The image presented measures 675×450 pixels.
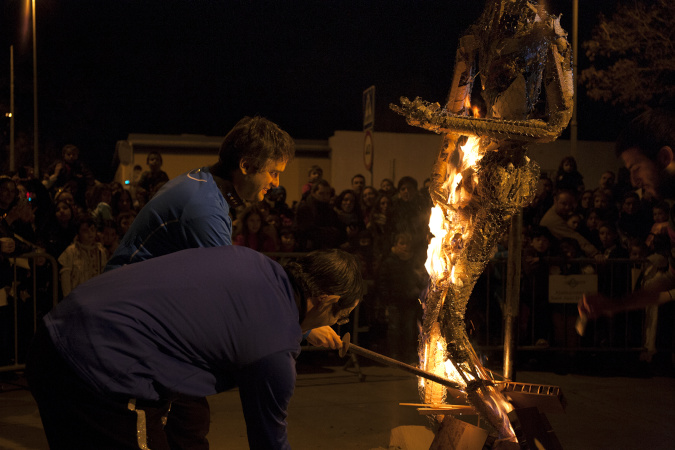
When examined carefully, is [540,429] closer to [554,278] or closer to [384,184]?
[554,278]

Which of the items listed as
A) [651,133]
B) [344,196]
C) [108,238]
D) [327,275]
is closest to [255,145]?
[327,275]

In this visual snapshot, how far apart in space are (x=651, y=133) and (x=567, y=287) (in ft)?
14.0

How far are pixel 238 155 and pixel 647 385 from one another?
5360mm

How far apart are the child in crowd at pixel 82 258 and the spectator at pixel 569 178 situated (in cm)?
528

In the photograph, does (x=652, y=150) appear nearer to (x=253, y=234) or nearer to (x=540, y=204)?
(x=253, y=234)

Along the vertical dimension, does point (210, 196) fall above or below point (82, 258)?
above

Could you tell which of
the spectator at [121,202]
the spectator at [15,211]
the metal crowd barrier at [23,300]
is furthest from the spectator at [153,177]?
the metal crowd barrier at [23,300]

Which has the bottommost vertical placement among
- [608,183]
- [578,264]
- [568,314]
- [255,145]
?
[568,314]

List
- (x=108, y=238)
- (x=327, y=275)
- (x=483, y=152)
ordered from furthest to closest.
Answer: (x=108, y=238) < (x=483, y=152) < (x=327, y=275)

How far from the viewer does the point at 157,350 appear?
1.96 meters

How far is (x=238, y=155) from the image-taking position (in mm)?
Answer: 2871

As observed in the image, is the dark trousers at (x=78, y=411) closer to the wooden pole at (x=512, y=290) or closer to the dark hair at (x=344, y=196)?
the wooden pole at (x=512, y=290)

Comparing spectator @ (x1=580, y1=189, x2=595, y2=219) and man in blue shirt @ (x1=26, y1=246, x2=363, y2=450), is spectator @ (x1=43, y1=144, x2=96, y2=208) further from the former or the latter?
man in blue shirt @ (x1=26, y1=246, x2=363, y2=450)

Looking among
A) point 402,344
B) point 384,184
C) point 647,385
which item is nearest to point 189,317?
point 402,344
